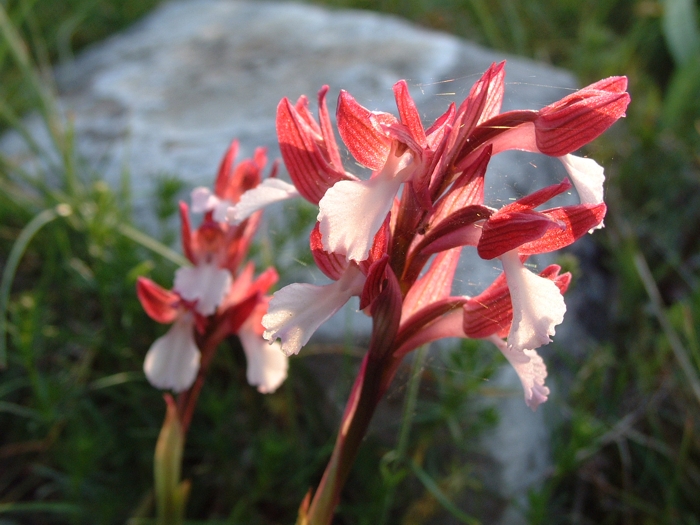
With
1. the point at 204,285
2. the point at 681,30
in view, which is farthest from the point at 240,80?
the point at 204,285

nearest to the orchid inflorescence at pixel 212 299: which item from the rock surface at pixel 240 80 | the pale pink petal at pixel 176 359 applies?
the pale pink petal at pixel 176 359

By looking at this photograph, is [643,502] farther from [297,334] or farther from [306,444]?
[297,334]

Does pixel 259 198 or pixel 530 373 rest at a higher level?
pixel 259 198

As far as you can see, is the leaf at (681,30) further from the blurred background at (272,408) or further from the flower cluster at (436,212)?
the flower cluster at (436,212)

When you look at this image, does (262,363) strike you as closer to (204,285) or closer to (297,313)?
(204,285)

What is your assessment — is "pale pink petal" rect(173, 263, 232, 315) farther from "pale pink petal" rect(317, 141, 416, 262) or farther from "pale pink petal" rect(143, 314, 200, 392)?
"pale pink petal" rect(317, 141, 416, 262)

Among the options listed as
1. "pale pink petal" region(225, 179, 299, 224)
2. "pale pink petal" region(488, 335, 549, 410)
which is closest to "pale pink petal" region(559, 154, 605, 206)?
"pale pink petal" region(488, 335, 549, 410)
